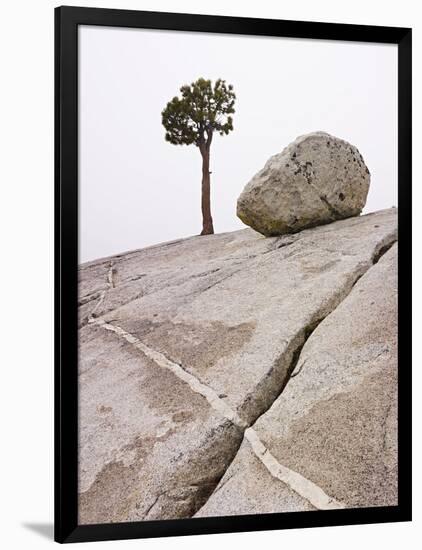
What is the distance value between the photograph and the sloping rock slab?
13 millimetres

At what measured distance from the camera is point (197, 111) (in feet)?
25.3

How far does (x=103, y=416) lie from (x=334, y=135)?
3.33 m

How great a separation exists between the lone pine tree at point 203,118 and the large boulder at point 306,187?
479 mm

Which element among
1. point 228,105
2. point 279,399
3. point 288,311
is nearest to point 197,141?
point 228,105

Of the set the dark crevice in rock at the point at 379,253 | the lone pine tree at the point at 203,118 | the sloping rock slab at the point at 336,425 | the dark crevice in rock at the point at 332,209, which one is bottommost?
the sloping rock slab at the point at 336,425

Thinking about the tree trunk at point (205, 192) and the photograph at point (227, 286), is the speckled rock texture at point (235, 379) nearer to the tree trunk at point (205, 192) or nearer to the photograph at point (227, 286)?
the photograph at point (227, 286)

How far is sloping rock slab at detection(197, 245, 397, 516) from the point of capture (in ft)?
24.4

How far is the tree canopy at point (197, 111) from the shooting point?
305 inches

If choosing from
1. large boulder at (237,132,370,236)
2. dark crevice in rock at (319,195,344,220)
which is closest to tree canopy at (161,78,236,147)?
large boulder at (237,132,370,236)

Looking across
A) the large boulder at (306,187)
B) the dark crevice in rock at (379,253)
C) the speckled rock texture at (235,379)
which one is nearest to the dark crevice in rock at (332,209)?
the large boulder at (306,187)

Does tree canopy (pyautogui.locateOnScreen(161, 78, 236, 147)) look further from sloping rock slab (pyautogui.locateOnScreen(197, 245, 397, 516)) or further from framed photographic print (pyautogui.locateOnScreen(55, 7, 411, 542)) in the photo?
sloping rock slab (pyautogui.locateOnScreen(197, 245, 397, 516))

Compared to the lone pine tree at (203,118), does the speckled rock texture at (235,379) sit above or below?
below

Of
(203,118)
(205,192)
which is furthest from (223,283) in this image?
(203,118)

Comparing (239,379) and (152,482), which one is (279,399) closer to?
(239,379)
